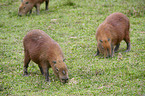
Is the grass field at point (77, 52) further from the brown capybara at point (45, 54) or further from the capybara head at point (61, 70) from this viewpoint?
the brown capybara at point (45, 54)

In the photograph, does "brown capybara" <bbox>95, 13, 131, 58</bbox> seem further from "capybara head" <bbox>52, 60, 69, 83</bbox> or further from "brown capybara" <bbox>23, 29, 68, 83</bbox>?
"capybara head" <bbox>52, 60, 69, 83</bbox>

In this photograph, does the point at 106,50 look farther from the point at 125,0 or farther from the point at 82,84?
the point at 125,0

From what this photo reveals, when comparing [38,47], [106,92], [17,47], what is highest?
[38,47]

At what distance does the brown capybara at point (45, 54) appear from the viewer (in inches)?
247

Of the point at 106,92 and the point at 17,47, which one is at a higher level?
the point at 106,92

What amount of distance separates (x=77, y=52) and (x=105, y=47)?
4.36 ft

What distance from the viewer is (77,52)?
876 cm

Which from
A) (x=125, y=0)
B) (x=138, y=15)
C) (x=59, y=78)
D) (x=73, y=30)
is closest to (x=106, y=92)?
(x=59, y=78)

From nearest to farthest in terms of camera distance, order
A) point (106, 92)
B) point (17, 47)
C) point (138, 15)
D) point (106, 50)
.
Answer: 1. point (106, 92)
2. point (106, 50)
3. point (17, 47)
4. point (138, 15)

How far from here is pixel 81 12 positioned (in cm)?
1327

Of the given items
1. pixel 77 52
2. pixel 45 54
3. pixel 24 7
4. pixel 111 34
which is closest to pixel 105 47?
pixel 111 34

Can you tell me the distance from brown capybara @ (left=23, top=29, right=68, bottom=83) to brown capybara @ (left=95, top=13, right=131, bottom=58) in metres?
1.78

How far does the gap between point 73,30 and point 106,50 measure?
356cm

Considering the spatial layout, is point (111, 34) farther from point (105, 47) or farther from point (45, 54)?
point (45, 54)
